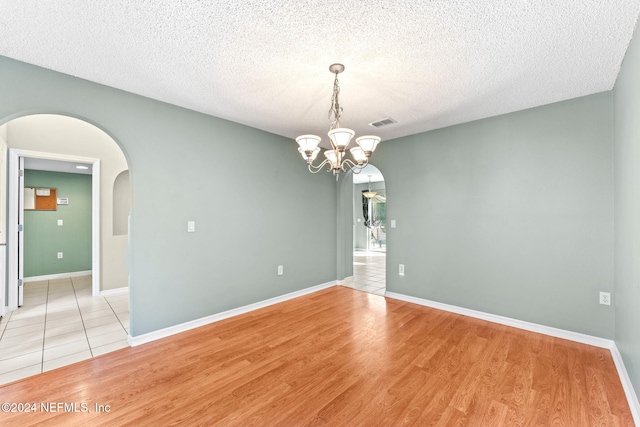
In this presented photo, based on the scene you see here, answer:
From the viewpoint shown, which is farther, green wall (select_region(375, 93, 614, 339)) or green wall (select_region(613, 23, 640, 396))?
green wall (select_region(375, 93, 614, 339))

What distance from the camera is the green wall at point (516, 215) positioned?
2689 mm

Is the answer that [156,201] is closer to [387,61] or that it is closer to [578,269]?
[387,61]

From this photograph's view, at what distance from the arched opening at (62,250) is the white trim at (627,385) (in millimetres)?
4030

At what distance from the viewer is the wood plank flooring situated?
5.63ft

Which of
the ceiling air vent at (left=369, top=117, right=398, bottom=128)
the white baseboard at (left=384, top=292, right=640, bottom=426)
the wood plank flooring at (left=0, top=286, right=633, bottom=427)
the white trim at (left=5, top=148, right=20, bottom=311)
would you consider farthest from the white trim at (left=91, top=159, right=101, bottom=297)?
the white baseboard at (left=384, top=292, right=640, bottom=426)

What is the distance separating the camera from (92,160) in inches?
166

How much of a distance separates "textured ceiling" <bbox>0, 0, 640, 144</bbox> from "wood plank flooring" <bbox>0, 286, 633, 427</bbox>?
8.18 feet

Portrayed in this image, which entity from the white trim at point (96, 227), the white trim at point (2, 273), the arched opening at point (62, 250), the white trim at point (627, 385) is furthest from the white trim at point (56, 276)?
the white trim at point (627, 385)

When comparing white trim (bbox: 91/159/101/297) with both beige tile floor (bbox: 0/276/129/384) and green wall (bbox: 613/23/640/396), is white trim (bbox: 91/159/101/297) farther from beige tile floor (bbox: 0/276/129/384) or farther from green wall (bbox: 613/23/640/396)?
green wall (bbox: 613/23/640/396)

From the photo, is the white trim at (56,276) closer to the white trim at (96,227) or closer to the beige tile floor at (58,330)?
the beige tile floor at (58,330)

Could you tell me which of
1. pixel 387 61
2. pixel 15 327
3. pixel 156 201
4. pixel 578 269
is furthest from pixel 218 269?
pixel 578 269

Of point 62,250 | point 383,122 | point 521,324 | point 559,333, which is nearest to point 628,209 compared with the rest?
point 559,333

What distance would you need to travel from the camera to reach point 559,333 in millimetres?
2834

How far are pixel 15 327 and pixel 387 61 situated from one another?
4729mm
